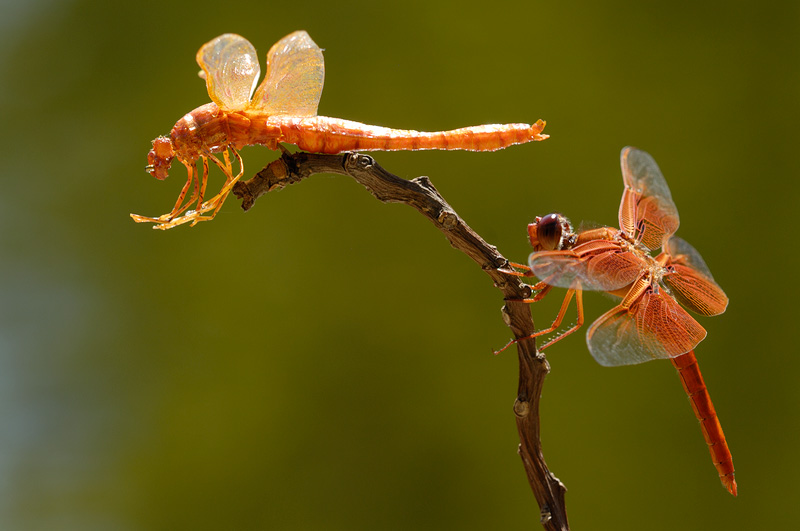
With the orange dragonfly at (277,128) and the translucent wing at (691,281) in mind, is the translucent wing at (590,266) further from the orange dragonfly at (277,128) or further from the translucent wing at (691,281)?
the orange dragonfly at (277,128)

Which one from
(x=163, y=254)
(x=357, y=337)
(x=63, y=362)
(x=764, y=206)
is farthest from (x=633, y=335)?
(x=63, y=362)

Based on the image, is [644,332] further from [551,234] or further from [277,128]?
[277,128]

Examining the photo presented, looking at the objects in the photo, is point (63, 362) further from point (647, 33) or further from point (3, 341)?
point (647, 33)

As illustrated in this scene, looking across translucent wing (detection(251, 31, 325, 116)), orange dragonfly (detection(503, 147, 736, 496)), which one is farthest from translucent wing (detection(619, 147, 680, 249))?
translucent wing (detection(251, 31, 325, 116))

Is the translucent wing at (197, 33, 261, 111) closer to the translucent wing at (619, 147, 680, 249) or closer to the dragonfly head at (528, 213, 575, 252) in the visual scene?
the dragonfly head at (528, 213, 575, 252)

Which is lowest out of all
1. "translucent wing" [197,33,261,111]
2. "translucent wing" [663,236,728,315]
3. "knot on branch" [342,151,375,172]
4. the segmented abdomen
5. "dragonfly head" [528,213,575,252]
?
the segmented abdomen

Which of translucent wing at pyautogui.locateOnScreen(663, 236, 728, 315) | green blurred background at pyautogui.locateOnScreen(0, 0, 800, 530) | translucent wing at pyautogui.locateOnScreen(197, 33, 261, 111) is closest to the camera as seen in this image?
translucent wing at pyautogui.locateOnScreen(197, 33, 261, 111)

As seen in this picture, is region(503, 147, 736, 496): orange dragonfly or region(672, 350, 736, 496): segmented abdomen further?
region(672, 350, 736, 496): segmented abdomen

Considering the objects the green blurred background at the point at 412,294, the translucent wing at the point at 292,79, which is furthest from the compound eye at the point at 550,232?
the green blurred background at the point at 412,294
